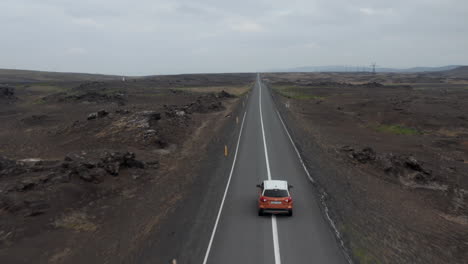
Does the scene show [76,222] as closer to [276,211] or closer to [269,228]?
[269,228]

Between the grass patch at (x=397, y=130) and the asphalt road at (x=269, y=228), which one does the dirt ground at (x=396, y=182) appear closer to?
the grass patch at (x=397, y=130)

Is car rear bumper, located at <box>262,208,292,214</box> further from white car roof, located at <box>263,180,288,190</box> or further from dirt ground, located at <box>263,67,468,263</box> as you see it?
dirt ground, located at <box>263,67,468,263</box>

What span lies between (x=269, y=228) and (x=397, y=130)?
3357cm

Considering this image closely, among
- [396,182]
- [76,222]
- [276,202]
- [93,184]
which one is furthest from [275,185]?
[396,182]

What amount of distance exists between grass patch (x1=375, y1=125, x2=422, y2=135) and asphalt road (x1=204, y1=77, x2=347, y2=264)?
72.6ft

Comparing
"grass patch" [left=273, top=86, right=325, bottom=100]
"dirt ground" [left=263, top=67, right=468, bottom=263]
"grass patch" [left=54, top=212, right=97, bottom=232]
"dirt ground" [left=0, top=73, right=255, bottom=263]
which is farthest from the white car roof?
"grass patch" [left=273, top=86, right=325, bottom=100]

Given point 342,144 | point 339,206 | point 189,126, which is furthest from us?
point 189,126

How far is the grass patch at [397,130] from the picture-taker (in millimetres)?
40003

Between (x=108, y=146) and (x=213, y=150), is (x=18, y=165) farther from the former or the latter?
(x=213, y=150)

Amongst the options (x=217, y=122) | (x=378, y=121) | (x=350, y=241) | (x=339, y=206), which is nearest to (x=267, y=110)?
(x=217, y=122)

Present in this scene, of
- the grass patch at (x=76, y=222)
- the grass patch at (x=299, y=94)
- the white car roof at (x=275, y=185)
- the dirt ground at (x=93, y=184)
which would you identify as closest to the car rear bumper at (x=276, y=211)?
the white car roof at (x=275, y=185)

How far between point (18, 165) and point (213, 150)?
49.9ft

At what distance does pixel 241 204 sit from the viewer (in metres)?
17.4

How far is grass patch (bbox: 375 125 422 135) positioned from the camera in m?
40.0
